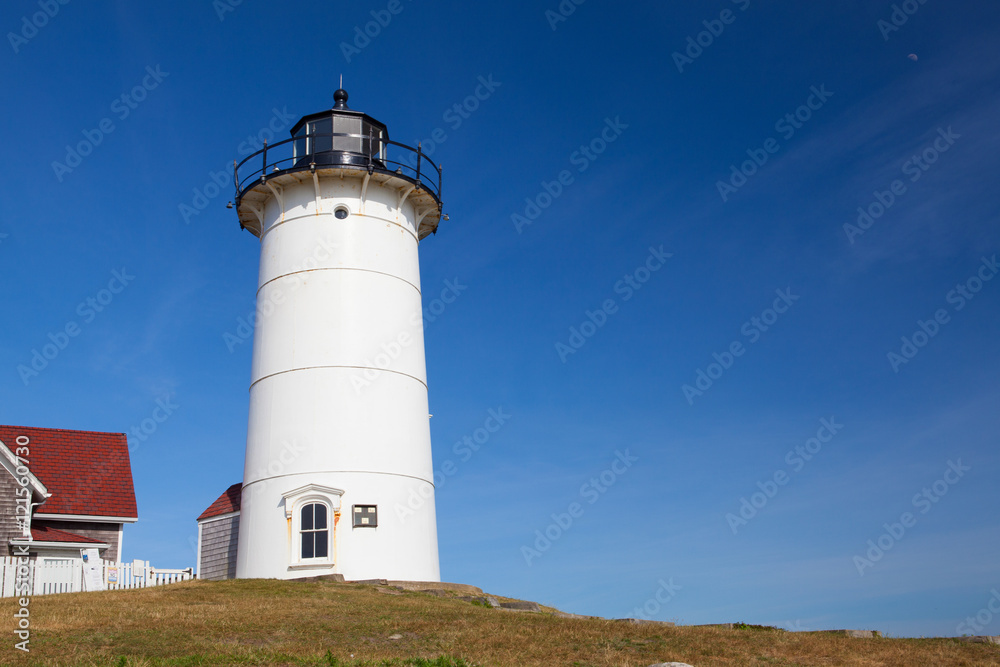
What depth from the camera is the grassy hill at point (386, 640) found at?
1263 cm

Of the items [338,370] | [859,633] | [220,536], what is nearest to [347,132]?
[338,370]

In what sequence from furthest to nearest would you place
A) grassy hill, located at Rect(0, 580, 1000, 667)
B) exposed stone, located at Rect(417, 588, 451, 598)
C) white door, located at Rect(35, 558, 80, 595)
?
white door, located at Rect(35, 558, 80, 595)
exposed stone, located at Rect(417, 588, 451, 598)
grassy hill, located at Rect(0, 580, 1000, 667)

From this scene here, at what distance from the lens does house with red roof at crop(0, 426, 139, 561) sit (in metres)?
23.4

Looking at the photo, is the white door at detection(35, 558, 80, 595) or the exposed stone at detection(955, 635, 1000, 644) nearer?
→ the exposed stone at detection(955, 635, 1000, 644)

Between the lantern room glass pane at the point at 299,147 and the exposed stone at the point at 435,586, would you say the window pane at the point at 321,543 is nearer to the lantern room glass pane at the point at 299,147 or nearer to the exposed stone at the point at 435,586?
the exposed stone at the point at 435,586

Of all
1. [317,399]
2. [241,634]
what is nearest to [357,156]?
[317,399]

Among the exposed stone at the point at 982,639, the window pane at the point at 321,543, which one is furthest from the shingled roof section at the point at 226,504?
the exposed stone at the point at 982,639

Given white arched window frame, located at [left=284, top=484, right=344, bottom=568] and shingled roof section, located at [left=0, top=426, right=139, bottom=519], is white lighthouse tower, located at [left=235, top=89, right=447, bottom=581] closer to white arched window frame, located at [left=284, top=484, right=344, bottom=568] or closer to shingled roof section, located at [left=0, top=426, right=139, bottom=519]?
white arched window frame, located at [left=284, top=484, right=344, bottom=568]

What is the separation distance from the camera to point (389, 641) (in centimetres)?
1447

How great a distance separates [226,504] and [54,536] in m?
4.46

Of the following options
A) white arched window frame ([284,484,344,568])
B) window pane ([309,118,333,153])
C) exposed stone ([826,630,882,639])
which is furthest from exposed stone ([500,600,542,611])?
window pane ([309,118,333,153])

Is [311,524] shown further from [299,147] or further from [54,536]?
[299,147]

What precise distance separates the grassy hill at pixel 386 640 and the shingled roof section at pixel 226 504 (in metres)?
7.79

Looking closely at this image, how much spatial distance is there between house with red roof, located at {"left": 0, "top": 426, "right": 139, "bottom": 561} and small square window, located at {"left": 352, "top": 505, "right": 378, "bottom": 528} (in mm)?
7080
